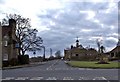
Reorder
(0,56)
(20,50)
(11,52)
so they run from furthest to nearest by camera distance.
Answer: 1. (20,50)
2. (11,52)
3. (0,56)

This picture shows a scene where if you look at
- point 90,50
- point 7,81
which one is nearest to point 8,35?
point 7,81

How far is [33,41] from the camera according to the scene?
84.7m

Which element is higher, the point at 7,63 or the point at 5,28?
the point at 5,28

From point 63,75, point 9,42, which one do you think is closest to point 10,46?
point 9,42

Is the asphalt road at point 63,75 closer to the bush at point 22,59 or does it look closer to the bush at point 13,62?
the bush at point 13,62

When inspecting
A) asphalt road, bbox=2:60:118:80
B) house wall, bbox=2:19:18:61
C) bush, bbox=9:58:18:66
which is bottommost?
asphalt road, bbox=2:60:118:80

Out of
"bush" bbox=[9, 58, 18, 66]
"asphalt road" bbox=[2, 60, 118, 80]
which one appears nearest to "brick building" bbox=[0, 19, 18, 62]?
"bush" bbox=[9, 58, 18, 66]

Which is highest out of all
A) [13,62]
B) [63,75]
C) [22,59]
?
[22,59]

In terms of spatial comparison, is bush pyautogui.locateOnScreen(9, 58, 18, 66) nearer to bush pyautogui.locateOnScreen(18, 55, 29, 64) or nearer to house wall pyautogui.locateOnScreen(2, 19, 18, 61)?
house wall pyautogui.locateOnScreen(2, 19, 18, 61)

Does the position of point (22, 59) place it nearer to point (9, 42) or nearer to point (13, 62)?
point (9, 42)

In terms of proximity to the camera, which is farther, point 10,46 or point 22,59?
point 22,59

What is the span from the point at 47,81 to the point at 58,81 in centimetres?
75

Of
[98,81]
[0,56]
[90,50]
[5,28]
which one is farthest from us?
[90,50]

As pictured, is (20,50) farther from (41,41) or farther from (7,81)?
(7,81)
